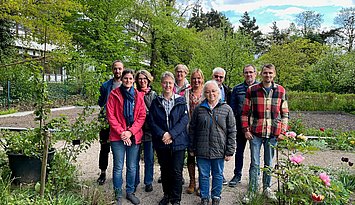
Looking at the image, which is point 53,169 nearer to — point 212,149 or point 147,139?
point 147,139

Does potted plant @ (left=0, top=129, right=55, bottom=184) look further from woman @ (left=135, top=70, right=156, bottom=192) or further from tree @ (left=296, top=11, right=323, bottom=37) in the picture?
tree @ (left=296, top=11, right=323, bottom=37)

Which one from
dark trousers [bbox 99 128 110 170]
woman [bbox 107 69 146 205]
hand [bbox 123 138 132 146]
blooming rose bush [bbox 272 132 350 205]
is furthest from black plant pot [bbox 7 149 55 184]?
blooming rose bush [bbox 272 132 350 205]

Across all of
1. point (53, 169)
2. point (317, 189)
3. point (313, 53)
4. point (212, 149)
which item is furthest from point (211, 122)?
point (313, 53)

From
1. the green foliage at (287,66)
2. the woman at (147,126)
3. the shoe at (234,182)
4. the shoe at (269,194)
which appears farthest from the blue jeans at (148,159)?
the green foliage at (287,66)

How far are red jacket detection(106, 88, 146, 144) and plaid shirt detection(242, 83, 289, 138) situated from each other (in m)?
1.37

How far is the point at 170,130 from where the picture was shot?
3920mm

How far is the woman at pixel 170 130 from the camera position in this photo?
12.9ft

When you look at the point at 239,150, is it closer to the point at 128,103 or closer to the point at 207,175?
the point at 207,175

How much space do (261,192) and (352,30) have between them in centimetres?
3697

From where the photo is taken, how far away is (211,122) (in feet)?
12.6

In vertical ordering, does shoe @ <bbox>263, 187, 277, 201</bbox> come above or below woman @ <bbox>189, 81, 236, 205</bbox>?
below

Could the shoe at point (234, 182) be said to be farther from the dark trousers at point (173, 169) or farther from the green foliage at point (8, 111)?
the green foliage at point (8, 111)

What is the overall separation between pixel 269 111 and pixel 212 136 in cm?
77

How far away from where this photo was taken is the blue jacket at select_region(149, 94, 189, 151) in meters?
3.92
